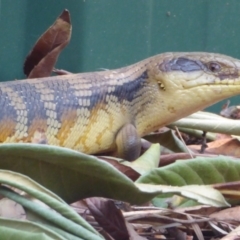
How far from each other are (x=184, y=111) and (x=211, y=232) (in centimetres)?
72

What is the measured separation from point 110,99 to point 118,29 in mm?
705

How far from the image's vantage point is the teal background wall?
200 centimetres

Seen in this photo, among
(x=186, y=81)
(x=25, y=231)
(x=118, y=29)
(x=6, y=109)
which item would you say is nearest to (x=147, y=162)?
(x=6, y=109)

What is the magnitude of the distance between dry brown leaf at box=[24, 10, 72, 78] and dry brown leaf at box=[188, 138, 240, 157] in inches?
19.2

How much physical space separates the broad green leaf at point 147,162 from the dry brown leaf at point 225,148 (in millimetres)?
326

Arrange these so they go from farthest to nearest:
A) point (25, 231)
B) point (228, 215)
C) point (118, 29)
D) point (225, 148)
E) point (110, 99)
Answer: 1. point (118, 29)
2. point (225, 148)
3. point (110, 99)
4. point (228, 215)
5. point (25, 231)

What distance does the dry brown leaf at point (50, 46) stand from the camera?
5.54ft

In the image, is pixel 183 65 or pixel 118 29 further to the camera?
pixel 118 29

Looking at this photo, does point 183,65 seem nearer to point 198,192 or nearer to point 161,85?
point 161,85

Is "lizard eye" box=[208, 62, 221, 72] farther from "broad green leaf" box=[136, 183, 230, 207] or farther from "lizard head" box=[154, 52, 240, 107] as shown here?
"broad green leaf" box=[136, 183, 230, 207]

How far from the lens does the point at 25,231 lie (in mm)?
703

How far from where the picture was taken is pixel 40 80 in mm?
1469

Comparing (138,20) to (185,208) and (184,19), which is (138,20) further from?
(185,208)

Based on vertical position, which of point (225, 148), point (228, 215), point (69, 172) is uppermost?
point (69, 172)
